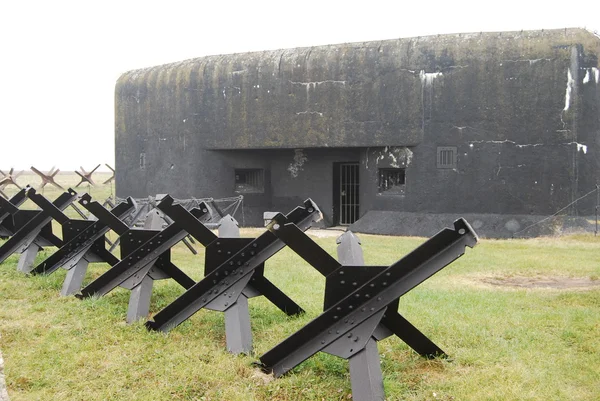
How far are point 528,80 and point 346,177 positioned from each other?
5.70 m

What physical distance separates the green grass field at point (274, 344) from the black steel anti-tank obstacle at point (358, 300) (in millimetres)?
199

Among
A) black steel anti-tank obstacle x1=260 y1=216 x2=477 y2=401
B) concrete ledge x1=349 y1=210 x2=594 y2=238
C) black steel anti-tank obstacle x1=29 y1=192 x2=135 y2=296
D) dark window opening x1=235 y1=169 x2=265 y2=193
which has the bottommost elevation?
concrete ledge x1=349 y1=210 x2=594 y2=238

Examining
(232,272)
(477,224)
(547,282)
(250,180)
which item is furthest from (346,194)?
(232,272)

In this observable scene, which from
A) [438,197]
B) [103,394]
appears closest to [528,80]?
[438,197]

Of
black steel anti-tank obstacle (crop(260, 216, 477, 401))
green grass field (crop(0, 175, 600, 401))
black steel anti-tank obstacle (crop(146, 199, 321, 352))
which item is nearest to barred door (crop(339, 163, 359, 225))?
green grass field (crop(0, 175, 600, 401))

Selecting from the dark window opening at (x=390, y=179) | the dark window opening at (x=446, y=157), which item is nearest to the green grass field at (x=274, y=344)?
the dark window opening at (x=446, y=157)

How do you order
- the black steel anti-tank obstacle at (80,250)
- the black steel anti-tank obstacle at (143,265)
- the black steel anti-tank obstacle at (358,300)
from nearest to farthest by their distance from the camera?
the black steel anti-tank obstacle at (358,300)
the black steel anti-tank obstacle at (143,265)
the black steel anti-tank obstacle at (80,250)

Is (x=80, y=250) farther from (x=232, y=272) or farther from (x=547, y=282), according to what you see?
(x=547, y=282)

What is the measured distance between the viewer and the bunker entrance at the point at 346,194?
17672 mm

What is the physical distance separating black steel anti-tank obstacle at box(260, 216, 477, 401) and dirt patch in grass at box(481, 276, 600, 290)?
5025 millimetres

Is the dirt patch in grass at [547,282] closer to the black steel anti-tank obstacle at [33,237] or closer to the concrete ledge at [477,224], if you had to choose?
the concrete ledge at [477,224]

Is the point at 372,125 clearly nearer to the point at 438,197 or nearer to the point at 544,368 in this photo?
the point at 438,197

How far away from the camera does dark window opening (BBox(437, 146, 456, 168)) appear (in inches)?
579

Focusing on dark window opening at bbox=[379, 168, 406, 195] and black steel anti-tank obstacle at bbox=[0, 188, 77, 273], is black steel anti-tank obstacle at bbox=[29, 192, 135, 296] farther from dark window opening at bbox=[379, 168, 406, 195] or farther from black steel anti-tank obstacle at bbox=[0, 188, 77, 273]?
dark window opening at bbox=[379, 168, 406, 195]
